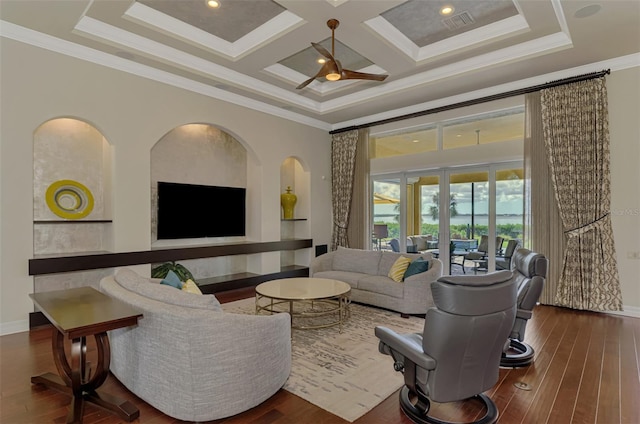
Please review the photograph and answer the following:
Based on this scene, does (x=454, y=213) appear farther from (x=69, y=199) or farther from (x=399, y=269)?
(x=69, y=199)

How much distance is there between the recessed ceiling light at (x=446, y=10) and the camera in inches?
159

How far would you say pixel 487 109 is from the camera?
6.00m

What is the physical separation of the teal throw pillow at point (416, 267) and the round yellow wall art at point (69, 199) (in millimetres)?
4650

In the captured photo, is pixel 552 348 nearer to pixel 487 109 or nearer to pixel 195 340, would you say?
pixel 195 340

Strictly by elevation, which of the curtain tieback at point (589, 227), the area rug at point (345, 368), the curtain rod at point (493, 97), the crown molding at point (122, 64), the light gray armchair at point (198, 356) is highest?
the crown molding at point (122, 64)

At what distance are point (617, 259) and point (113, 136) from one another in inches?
286

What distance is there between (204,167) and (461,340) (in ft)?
18.2

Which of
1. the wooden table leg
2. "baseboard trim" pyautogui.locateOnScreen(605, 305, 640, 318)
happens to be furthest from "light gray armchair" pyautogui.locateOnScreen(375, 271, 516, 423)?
"baseboard trim" pyautogui.locateOnScreen(605, 305, 640, 318)

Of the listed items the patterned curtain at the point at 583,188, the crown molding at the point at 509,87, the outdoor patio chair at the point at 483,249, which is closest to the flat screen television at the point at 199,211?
the crown molding at the point at 509,87

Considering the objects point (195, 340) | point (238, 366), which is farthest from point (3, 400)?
point (238, 366)

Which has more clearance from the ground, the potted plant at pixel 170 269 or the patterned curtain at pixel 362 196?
the patterned curtain at pixel 362 196

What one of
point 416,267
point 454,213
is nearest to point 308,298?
point 416,267

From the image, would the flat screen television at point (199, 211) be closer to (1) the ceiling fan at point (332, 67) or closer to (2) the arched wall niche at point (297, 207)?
(2) the arched wall niche at point (297, 207)

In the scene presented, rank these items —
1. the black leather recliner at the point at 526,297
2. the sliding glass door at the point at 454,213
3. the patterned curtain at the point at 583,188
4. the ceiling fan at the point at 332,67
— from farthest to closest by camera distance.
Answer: the sliding glass door at the point at 454,213 < the patterned curtain at the point at 583,188 < the ceiling fan at the point at 332,67 < the black leather recliner at the point at 526,297
